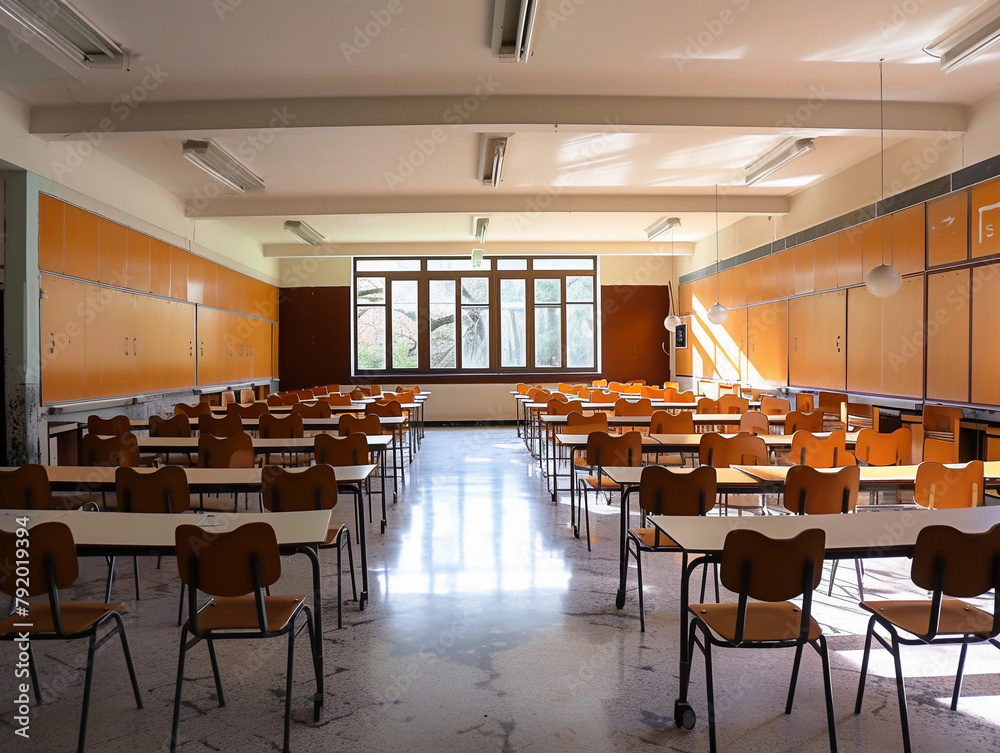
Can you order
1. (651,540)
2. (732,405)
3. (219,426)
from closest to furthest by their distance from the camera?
(651,540), (219,426), (732,405)

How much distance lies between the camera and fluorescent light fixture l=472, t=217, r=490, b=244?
37.5 ft

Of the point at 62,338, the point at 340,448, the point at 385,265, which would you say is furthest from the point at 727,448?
the point at 385,265

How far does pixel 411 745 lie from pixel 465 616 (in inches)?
48.3

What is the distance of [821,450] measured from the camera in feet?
16.1

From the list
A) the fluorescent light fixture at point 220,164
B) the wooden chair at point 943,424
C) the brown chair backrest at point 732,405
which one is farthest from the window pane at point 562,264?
the wooden chair at point 943,424

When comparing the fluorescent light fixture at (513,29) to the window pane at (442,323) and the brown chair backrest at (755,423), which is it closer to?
the brown chair backrest at (755,423)

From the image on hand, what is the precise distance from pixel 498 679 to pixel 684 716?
80 centimetres

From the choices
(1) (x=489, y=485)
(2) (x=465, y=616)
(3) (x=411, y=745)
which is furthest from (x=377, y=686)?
(1) (x=489, y=485)

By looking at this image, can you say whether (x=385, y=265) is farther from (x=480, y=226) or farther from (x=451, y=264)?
(x=480, y=226)

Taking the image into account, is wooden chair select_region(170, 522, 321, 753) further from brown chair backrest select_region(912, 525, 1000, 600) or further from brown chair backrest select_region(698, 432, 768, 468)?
brown chair backrest select_region(698, 432, 768, 468)

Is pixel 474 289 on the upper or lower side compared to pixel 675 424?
upper

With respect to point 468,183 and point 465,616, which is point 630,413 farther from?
point 465,616

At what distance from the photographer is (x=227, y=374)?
11625 mm

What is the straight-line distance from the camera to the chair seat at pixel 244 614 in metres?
2.46
